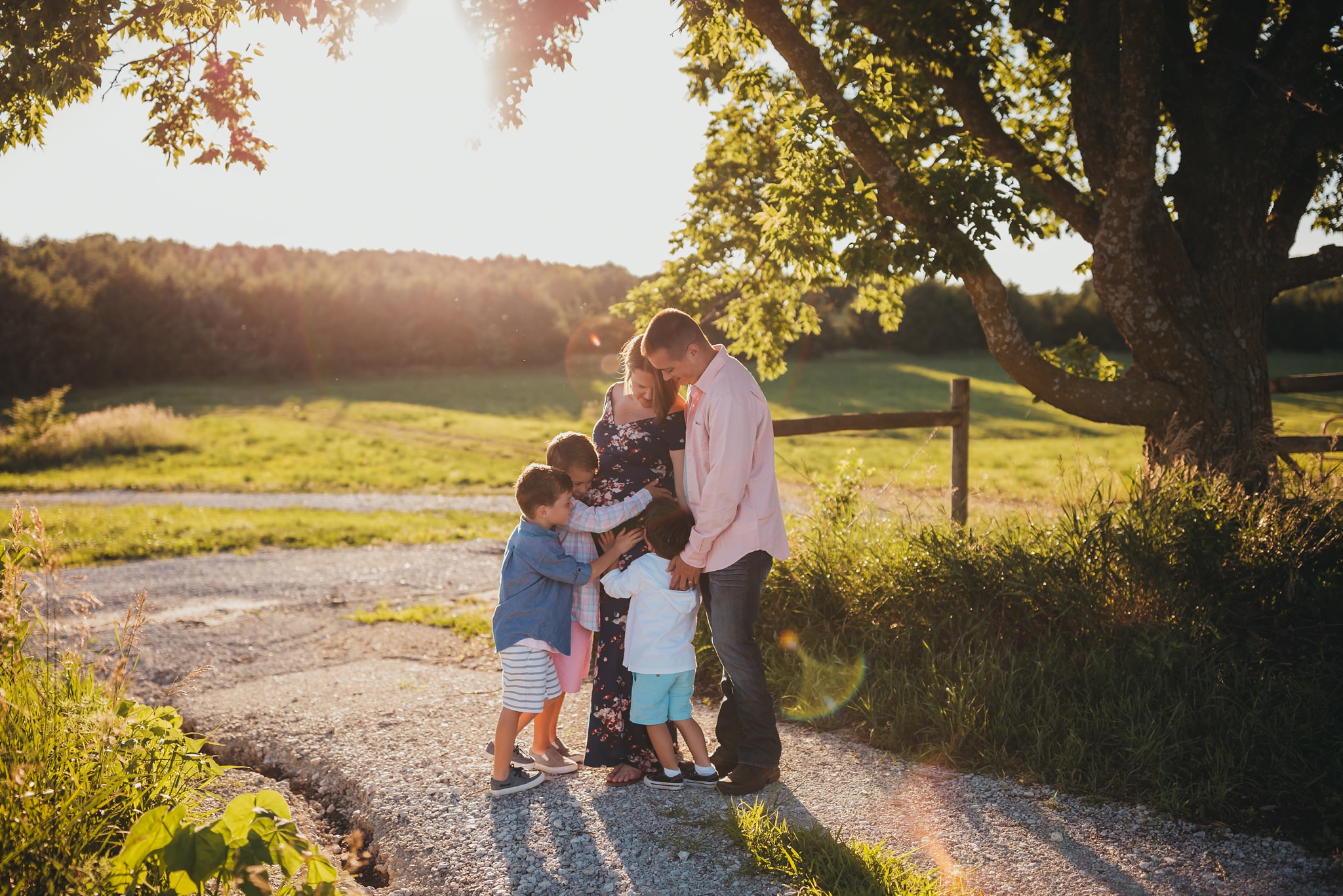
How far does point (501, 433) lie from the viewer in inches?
1054

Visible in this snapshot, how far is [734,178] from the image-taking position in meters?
8.53

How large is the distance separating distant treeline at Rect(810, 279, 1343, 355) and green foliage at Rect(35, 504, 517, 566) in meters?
31.8

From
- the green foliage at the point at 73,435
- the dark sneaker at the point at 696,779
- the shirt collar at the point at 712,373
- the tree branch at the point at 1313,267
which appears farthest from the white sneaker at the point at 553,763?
the green foliage at the point at 73,435

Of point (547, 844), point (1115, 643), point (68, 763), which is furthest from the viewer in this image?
point (1115, 643)

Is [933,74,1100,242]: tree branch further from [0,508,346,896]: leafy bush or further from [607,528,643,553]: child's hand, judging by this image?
[0,508,346,896]: leafy bush

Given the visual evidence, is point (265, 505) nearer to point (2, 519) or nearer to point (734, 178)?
point (2, 519)

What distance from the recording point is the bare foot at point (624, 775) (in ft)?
13.4

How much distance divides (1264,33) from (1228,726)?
710cm

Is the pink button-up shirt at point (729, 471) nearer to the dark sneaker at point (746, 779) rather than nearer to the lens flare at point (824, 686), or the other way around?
the dark sneaker at point (746, 779)

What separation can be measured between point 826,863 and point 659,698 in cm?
107

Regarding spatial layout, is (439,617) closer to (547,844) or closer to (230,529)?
(547,844)

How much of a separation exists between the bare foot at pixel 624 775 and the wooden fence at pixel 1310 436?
16.5ft

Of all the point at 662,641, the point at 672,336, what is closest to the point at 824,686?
the point at 662,641

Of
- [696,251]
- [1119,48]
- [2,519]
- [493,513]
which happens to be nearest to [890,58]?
[1119,48]
